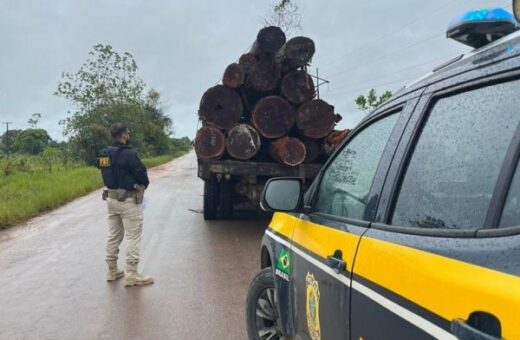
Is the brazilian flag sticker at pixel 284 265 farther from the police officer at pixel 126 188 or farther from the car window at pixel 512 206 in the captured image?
the police officer at pixel 126 188

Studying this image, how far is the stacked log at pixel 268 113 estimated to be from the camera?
29.2 feet

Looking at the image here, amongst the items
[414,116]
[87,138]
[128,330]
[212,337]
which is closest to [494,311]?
[414,116]

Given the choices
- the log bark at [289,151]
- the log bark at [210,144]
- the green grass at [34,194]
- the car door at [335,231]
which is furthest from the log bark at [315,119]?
the green grass at [34,194]

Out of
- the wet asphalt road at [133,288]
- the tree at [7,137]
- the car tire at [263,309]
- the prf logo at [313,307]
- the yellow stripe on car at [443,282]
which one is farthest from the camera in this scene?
the tree at [7,137]

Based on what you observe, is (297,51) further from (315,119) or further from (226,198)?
(226,198)

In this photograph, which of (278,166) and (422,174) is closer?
(422,174)

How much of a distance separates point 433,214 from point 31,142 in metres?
64.6

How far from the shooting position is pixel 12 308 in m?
5.28

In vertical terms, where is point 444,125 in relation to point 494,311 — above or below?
above

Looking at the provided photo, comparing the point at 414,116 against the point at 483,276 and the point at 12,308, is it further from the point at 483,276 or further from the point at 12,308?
the point at 12,308

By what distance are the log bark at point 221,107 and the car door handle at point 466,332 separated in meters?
7.88

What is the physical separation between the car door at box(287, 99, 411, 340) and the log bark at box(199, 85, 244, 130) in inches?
244

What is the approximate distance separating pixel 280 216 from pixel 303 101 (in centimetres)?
574

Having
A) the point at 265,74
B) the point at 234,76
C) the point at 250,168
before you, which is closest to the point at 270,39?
the point at 265,74
